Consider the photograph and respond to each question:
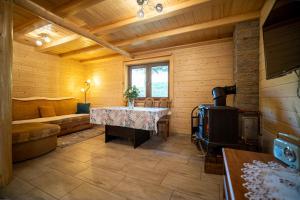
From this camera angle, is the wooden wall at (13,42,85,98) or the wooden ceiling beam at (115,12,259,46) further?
the wooden wall at (13,42,85,98)

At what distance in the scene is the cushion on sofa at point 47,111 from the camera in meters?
3.85

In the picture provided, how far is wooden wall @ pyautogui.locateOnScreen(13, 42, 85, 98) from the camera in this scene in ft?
12.4

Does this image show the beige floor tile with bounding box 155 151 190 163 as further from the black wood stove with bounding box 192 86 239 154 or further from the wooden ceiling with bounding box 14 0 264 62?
the wooden ceiling with bounding box 14 0 264 62

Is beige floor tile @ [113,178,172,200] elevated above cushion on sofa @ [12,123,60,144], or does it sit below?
below

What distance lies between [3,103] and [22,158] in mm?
1152

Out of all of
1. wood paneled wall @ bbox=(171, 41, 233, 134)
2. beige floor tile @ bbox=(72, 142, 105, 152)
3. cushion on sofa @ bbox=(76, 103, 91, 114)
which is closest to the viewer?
beige floor tile @ bbox=(72, 142, 105, 152)

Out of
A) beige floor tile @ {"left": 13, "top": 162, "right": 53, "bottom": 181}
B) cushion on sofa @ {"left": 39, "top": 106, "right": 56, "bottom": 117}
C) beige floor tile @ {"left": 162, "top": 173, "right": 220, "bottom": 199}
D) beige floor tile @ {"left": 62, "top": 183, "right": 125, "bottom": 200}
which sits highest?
cushion on sofa @ {"left": 39, "top": 106, "right": 56, "bottom": 117}

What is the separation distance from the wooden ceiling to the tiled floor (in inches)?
102

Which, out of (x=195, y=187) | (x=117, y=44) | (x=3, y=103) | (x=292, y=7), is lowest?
(x=195, y=187)

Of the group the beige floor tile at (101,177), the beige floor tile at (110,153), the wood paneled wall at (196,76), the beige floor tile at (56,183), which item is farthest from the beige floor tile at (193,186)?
the wood paneled wall at (196,76)

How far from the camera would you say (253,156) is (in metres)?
1.00

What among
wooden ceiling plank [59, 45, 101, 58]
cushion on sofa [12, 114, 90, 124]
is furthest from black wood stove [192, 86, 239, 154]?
wooden ceiling plank [59, 45, 101, 58]

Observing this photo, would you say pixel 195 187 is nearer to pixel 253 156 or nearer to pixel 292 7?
pixel 253 156

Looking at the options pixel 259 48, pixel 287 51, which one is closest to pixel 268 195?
pixel 287 51
